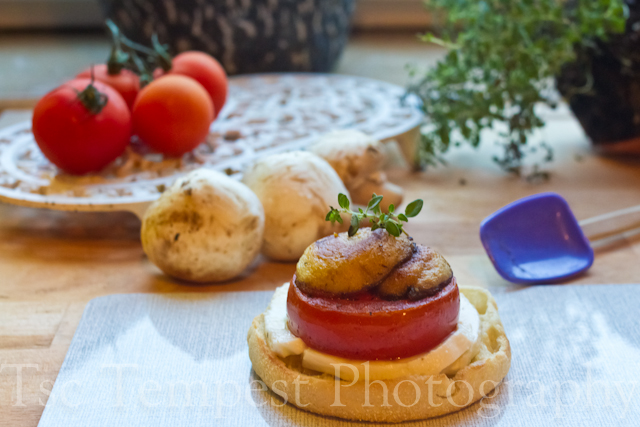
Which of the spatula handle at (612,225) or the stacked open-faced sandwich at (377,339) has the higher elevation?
the stacked open-faced sandwich at (377,339)

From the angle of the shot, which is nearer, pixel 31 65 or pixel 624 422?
pixel 624 422

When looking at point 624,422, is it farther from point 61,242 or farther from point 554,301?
point 61,242

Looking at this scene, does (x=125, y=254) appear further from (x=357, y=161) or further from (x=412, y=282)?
(x=412, y=282)

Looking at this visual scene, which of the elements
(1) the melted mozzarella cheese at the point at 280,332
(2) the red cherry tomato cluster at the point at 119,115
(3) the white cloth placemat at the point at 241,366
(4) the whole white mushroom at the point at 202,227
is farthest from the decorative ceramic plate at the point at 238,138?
(1) the melted mozzarella cheese at the point at 280,332

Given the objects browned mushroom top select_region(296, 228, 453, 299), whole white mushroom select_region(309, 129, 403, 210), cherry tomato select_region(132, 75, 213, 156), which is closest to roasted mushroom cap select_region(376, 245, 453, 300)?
browned mushroom top select_region(296, 228, 453, 299)

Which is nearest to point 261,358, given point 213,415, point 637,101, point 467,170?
point 213,415

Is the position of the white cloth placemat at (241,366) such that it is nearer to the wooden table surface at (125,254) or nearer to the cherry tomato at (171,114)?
the wooden table surface at (125,254)

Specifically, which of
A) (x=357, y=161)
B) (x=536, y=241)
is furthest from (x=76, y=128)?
(x=536, y=241)
